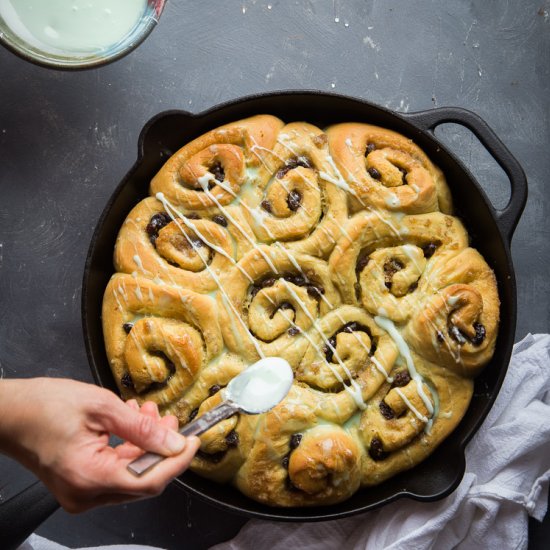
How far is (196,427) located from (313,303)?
59 centimetres

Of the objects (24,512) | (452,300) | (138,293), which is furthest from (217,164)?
(24,512)

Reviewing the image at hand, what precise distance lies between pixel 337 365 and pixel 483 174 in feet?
3.33

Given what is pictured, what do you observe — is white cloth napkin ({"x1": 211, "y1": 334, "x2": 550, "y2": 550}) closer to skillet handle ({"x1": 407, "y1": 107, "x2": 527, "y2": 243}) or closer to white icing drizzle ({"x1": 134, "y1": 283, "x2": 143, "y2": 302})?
skillet handle ({"x1": 407, "y1": 107, "x2": 527, "y2": 243})

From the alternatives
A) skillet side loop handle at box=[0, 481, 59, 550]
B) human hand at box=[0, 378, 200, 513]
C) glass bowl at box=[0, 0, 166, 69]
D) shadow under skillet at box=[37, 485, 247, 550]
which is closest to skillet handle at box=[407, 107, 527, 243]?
glass bowl at box=[0, 0, 166, 69]

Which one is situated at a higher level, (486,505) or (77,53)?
(77,53)

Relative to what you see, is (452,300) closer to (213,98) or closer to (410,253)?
(410,253)

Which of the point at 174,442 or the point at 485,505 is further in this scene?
the point at 485,505

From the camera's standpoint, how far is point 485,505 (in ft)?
8.34

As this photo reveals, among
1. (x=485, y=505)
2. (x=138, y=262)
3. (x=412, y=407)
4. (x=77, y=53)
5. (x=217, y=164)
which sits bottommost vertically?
(x=485, y=505)

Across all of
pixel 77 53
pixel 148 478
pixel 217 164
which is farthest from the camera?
pixel 77 53

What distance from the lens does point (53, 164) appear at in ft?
9.37

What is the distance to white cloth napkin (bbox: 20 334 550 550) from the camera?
255 cm

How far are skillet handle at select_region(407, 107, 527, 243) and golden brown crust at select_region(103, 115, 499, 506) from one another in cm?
13

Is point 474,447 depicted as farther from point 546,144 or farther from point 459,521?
point 546,144
